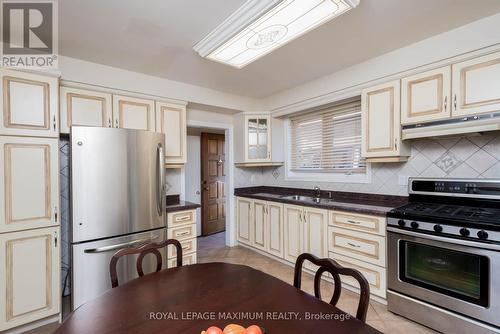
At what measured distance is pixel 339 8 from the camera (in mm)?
1452

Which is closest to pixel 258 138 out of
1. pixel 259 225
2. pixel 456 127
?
pixel 259 225

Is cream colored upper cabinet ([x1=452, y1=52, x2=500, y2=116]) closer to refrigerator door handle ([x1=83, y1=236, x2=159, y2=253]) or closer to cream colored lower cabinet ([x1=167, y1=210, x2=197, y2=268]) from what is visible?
cream colored lower cabinet ([x1=167, y1=210, x2=197, y2=268])

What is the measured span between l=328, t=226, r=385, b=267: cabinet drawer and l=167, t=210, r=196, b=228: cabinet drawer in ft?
5.14

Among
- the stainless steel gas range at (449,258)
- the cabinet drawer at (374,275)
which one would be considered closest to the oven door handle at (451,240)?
the stainless steel gas range at (449,258)

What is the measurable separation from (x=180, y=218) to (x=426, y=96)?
8.90 feet

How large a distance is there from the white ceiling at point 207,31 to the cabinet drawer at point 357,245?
1.78 m

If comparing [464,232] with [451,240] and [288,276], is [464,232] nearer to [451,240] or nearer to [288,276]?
[451,240]

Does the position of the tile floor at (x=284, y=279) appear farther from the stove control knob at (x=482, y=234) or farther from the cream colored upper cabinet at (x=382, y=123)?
the cream colored upper cabinet at (x=382, y=123)

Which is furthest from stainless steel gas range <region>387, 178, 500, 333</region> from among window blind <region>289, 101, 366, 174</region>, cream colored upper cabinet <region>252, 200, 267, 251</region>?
cream colored upper cabinet <region>252, 200, 267, 251</region>

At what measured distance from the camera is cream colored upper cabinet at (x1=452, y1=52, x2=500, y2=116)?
5.80 ft

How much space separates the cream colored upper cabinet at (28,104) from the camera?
5.92 feet

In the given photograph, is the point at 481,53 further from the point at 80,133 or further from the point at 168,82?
the point at 80,133

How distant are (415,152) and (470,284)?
48.5 inches

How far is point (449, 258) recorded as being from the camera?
1.77 meters
